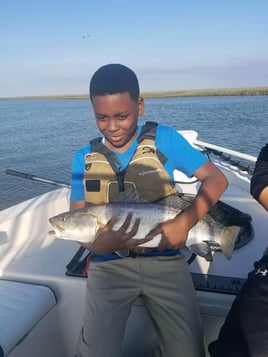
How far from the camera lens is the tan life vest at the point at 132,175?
8.40 ft

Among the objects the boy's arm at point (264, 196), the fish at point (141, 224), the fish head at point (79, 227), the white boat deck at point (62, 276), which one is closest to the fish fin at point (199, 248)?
the fish at point (141, 224)

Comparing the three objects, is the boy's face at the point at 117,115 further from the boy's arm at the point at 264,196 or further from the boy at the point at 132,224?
the boy's arm at the point at 264,196

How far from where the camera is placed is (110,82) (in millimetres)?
2385

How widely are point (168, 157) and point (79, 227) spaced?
0.82 meters

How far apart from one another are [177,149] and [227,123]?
2072 cm

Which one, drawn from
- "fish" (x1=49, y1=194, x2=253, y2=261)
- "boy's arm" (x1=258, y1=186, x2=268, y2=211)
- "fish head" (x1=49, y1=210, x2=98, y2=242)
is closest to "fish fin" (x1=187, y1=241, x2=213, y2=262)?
"fish" (x1=49, y1=194, x2=253, y2=261)

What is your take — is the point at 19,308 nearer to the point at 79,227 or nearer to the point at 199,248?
the point at 79,227

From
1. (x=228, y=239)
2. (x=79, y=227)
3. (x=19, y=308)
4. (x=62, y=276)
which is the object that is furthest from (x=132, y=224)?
(x=19, y=308)

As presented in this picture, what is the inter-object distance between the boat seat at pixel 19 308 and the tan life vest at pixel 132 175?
0.76m

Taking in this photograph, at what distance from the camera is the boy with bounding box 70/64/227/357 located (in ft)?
7.08

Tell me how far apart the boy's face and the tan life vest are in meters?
0.13

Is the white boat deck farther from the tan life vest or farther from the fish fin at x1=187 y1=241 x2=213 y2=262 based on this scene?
the tan life vest

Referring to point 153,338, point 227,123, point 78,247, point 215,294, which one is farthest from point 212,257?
point 227,123

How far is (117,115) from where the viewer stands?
8.00 feet
